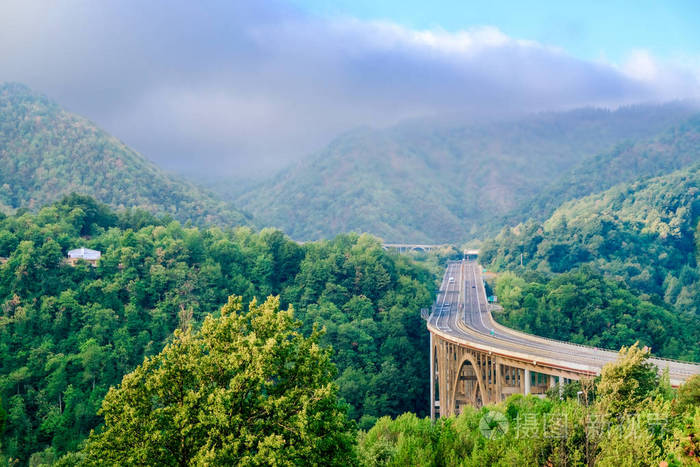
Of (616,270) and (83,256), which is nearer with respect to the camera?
(83,256)

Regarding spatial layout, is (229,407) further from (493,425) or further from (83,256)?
(83,256)

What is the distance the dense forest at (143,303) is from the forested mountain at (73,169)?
111 ft

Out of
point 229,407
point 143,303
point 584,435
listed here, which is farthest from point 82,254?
point 584,435

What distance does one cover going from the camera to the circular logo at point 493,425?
25.4 metres

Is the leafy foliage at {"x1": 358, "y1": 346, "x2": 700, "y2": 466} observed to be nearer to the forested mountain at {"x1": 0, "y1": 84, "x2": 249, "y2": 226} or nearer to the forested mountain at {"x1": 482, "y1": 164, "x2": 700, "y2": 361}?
the forested mountain at {"x1": 482, "y1": 164, "x2": 700, "y2": 361}

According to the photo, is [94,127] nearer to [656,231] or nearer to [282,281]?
[282,281]

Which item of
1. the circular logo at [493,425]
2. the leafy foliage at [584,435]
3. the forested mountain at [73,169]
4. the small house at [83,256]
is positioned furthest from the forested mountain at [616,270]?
the forested mountain at [73,169]

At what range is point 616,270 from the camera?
331 ft

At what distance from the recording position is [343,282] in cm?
8075

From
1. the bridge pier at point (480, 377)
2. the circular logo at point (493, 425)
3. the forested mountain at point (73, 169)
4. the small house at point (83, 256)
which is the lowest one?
the bridge pier at point (480, 377)

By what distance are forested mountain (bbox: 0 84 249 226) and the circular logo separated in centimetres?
9312

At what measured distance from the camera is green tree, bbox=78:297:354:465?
17.6 m

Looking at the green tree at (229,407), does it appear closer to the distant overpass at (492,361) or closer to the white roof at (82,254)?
the distant overpass at (492,361)

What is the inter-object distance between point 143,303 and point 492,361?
3732 cm
